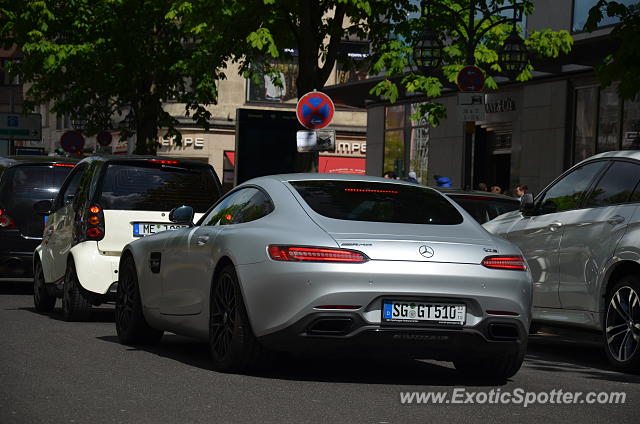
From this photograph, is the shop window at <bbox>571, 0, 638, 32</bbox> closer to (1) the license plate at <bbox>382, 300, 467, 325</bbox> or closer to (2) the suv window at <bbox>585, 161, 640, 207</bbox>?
(2) the suv window at <bbox>585, 161, 640, 207</bbox>

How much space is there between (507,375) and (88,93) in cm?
2759

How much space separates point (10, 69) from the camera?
3450 cm

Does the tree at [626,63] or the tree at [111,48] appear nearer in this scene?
the tree at [626,63]

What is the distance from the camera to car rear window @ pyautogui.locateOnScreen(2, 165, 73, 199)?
18.0 metres

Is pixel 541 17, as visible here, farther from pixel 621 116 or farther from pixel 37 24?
pixel 37 24

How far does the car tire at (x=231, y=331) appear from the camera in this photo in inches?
344

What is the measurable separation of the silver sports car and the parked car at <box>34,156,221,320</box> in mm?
4218

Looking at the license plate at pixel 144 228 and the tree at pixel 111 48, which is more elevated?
the tree at pixel 111 48

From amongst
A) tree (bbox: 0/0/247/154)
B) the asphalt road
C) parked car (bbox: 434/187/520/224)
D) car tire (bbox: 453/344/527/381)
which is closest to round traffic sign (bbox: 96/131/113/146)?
tree (bbox: 0/0/247/154)

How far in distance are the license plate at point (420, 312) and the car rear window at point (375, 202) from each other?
0.72 meters

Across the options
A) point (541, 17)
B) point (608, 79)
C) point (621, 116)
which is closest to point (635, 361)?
point (608, 79)

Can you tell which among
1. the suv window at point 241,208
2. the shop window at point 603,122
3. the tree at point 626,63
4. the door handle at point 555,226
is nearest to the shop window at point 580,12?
the shop window at point 603,122

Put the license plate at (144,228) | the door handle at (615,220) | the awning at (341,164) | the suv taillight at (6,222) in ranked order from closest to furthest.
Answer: the door handle at (615,220) → the license plate at (144,228) → the suv taillight at (6,222) → the awning at (341,164)

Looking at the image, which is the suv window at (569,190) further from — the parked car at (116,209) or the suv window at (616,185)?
the parked car at (116,209)
